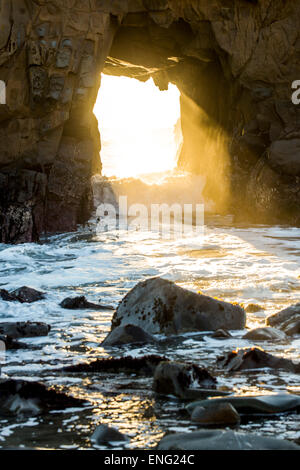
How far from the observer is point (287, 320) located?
5547 millimetres

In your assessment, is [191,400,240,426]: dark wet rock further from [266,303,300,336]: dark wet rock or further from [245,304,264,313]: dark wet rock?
[245,304,264,313]: dark wet rock

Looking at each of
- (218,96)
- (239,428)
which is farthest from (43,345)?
(218,96)

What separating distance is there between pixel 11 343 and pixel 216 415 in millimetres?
2281

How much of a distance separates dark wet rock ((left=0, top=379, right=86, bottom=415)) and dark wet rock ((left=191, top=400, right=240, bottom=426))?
2.20ft

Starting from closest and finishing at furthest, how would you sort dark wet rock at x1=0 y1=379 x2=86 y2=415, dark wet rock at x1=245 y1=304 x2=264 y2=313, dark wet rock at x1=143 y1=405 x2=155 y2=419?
dark wet rock at x1=143 y1=405 x2=155 y2=419 → dark wet rock at x1=0 y1=379 x2=86 y2=415 → dark wet rock at x1=245 y1=304 x2=264 y2=313

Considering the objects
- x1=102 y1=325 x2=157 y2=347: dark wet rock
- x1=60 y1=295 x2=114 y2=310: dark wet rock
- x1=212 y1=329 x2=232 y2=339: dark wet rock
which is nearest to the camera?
x1=102 y1=325 x2=157 y2=347: dark wet rock

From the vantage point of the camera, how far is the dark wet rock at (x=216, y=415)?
306 centimetres

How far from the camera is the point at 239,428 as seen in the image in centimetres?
298

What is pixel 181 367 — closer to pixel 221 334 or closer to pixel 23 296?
pixel 221 334

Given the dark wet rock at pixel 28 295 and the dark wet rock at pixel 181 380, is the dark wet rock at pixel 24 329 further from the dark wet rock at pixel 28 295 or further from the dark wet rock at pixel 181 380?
the dark wet rock at pixel 181 380

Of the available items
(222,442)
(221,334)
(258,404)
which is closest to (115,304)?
(221,334)

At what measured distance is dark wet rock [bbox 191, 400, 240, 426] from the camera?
306 cm

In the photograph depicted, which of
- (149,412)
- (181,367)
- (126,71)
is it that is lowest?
(149,412)

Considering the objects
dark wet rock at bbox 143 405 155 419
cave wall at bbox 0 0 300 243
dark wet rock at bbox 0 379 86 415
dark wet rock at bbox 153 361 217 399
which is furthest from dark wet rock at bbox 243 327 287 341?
cave wall at bbox 0 0 300 243
